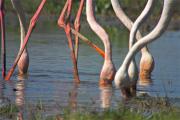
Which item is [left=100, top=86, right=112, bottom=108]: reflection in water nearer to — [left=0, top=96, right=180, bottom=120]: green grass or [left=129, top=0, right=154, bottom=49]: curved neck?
[left=0, top=96, right=180, bottom=120]: green grass

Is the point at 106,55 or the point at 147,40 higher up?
the point at 147,40

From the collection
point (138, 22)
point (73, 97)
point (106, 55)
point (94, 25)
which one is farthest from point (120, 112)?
point (94, 25)

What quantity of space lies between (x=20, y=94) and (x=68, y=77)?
214 cm

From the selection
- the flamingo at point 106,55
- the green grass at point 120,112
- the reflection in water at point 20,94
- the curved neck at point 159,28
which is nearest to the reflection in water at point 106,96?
the flamingo at point 106,55

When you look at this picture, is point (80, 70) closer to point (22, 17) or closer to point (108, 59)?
point (22, 17)

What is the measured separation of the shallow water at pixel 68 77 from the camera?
33.7 ft

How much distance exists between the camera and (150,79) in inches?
496

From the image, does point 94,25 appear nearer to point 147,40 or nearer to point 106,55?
point 106,55

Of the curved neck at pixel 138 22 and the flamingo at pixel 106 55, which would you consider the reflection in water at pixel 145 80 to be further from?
the curved neck at pixel 138 22

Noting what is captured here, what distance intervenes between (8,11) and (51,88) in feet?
57.6

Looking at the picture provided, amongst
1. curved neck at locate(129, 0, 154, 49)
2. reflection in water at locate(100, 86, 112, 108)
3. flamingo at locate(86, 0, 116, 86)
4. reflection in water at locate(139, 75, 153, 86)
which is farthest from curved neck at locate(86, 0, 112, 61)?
reflection in water at locate(139, 75, 153, 86)

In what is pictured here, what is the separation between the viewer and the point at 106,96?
34.5 feet

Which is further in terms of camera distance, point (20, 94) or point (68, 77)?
point (68, 77)

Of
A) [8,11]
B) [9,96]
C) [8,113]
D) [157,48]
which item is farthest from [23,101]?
[8,11]
